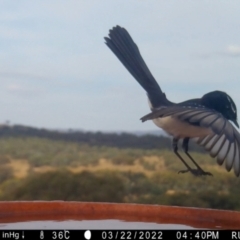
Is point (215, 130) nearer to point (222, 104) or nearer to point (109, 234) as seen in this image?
point (222, 104)

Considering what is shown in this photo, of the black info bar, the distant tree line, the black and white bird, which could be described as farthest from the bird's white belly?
the distant tree line

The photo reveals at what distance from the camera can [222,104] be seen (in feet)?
4.30

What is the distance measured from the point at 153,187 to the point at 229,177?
0.34 metres

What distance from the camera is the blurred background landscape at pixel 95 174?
87.3 inches

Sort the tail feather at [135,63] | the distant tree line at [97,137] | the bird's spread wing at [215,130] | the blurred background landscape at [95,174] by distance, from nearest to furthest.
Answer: the bird's spread wing at [215,130] → the tail feather at [135,63] → the distant tree line at [97,137] → the blurred background landscape at [95,174]

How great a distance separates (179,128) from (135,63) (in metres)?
0.25

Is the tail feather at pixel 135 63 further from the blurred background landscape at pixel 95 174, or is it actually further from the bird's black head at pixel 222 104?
the blurred background landscape at pixel 95 174

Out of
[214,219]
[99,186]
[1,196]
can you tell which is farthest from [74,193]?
[214,219]

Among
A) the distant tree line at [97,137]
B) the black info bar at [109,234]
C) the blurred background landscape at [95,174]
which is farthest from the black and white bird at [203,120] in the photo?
the blurred background landscape at [95,174]

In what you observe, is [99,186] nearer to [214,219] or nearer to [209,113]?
[214,219]

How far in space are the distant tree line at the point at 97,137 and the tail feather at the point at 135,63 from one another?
24.3 inches

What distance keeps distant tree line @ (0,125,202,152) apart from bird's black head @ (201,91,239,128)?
0.72 meters

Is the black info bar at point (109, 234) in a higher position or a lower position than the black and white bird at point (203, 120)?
lower

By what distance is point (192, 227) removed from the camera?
137 centimetres
